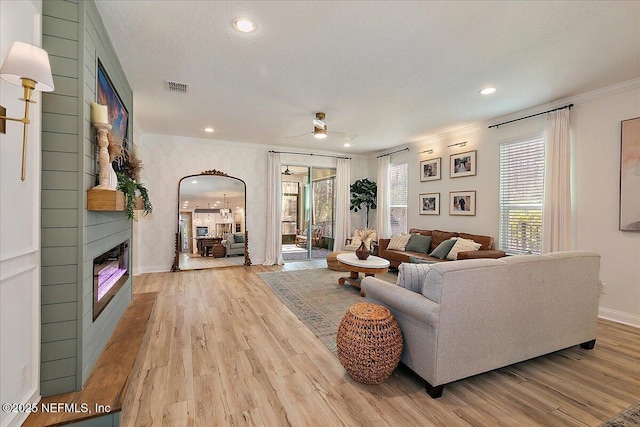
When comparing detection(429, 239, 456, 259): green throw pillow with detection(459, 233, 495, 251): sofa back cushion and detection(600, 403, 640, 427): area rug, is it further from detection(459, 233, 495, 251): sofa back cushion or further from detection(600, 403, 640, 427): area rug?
detection(600, 403, 640, 427): area rug

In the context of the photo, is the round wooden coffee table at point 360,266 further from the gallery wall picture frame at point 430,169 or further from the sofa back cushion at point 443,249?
the gallery wall picture frame at point 430,169

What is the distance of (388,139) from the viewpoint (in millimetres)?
5973

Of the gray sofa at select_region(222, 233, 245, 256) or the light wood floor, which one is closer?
the light wood floor

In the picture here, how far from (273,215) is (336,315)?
3.53m

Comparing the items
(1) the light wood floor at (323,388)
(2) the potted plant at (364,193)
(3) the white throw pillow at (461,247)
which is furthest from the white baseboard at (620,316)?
(2) the potted plant at (364,193)

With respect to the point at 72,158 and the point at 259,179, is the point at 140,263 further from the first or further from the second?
the point at 72,158

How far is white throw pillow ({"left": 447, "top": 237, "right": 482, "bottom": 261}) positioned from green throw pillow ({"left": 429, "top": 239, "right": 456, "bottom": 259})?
0.36 ft

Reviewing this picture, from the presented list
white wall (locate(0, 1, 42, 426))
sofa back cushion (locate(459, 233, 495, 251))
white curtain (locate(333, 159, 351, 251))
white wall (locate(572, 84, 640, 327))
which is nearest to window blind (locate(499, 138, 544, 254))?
sofa back cushion (locate(459, 233, 495, 251))

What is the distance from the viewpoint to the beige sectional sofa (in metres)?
4.04

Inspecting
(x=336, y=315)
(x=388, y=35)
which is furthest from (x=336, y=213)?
(x=388, y=35)

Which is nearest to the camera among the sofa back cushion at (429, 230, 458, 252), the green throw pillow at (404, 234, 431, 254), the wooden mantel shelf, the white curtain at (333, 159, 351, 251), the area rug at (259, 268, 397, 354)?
the wooden mantel shelf

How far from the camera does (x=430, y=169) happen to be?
5.80 meters

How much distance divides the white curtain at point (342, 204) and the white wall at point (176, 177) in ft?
5.58

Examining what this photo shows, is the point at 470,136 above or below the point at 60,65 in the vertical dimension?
above
